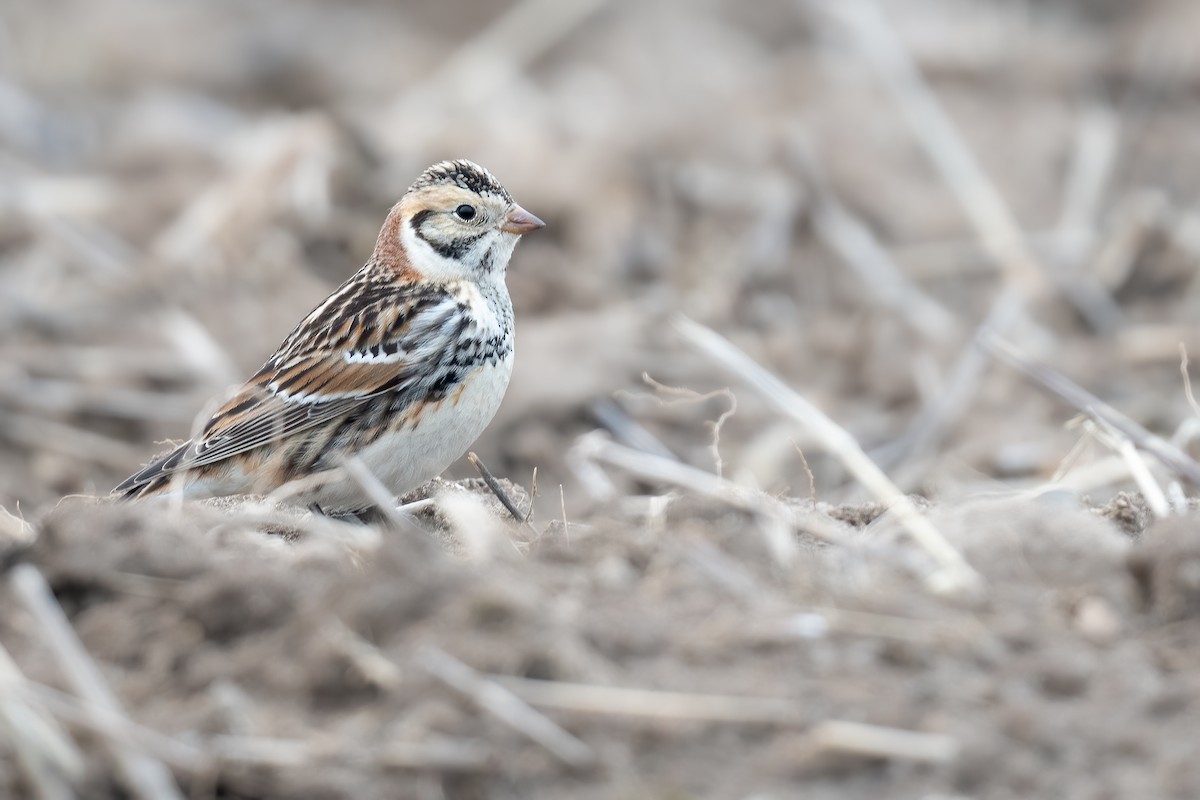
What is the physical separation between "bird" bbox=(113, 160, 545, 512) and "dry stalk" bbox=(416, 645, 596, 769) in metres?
2.10

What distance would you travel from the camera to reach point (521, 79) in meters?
15.1

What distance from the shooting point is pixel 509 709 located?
3.76 metres

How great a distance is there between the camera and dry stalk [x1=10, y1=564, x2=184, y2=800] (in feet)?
12.1

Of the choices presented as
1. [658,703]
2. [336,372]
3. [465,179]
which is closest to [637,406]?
[465,179]

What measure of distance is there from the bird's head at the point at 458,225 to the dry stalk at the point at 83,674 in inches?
104

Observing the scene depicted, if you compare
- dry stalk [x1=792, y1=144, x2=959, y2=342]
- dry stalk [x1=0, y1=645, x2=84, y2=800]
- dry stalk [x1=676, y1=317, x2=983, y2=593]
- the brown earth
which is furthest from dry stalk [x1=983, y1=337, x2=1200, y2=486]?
dry stalk [x1=792, y1=144, x2=959, y2=342]

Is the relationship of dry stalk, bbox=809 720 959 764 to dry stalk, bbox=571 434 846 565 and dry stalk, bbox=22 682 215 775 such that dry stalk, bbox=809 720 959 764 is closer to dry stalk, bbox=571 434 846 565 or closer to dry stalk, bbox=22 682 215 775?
dry stalk, bbox=571 434 846 565

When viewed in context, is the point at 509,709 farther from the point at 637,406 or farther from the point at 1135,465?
the point at 637,406

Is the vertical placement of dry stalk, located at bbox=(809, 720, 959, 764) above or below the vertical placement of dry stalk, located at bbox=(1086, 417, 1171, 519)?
below

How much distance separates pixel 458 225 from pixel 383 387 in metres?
0.84

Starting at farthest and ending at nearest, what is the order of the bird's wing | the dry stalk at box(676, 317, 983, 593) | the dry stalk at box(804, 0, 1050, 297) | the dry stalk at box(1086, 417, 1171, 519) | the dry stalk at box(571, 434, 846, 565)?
the dry stalk at box(804, 0, 1050, 297)
the bird's wing
the dry stalk at box(1086, 417, 1171, 519)
the dry stalk at box(571, 434, 846, 565)
the dry stalk at box(676, 317, 983, 593)

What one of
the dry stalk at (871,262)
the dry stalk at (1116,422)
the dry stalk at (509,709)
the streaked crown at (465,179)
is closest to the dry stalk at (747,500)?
the dry stalk at (1116,422)

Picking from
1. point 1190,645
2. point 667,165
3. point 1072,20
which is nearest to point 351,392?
point 1190,645

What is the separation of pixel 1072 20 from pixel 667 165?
5.90 m
